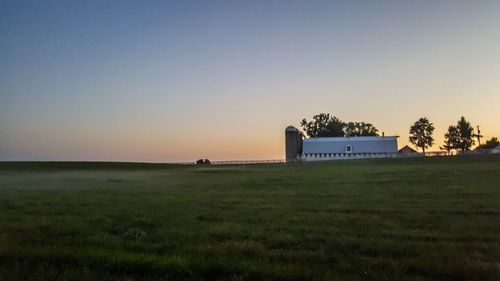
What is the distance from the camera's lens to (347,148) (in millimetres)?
132875

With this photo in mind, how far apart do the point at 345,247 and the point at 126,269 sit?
4.91 metres

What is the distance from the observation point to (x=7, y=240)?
10625 millimetres

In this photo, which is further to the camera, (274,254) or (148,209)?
(148,209)

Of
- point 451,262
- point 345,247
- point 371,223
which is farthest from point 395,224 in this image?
point 451,262

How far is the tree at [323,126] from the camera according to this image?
166 m

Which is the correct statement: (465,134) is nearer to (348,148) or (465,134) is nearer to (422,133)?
(422,133)

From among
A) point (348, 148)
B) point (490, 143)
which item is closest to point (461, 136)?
point (490, 143)

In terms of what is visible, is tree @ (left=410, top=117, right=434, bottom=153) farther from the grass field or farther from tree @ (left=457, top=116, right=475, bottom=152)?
the grass field

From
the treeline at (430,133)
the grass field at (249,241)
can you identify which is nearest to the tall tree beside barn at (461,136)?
the treeline at (430,133)

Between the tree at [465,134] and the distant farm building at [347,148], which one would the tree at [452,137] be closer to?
the tree at [465,134]

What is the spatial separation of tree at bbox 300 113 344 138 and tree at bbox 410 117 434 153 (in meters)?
24.8

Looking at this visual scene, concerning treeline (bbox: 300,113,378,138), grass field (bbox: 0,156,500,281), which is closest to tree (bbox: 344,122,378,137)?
treeline (bbox: 300,113,378,138)

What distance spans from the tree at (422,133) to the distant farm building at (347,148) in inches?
1018

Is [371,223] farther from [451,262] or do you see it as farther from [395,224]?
[451,262]
